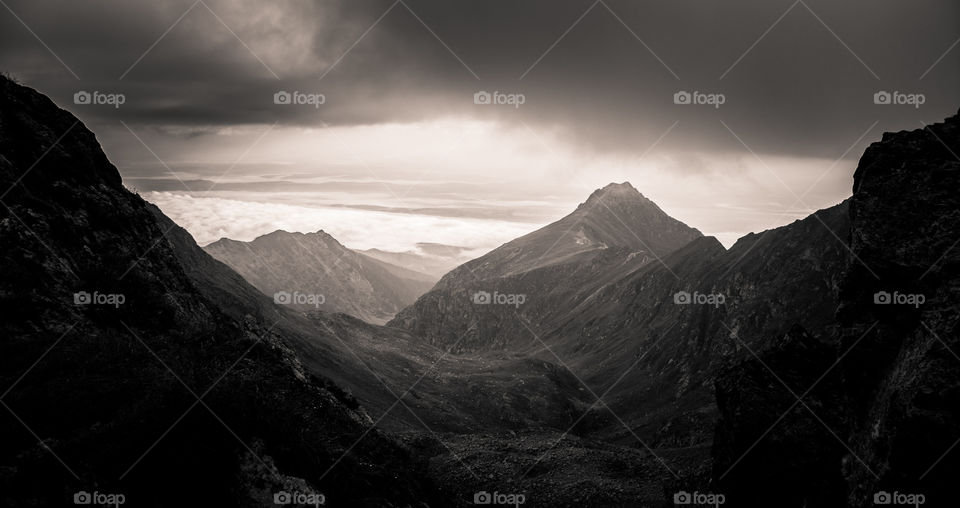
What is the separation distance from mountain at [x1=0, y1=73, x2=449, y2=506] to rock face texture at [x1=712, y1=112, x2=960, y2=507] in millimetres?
15883

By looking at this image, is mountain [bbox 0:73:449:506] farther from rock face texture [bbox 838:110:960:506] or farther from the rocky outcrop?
rock face texture [bbox 838:110:960:506]

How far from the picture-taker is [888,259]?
74.7 feet

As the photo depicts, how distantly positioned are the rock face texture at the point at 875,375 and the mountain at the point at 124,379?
15.9m

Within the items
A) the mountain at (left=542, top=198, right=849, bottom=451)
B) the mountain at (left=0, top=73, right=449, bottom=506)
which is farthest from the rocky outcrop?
the mountain at (left=542, top=198, right=849, bottom=451)

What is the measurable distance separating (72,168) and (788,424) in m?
37.2

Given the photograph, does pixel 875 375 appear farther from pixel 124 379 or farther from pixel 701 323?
pixel 701 323

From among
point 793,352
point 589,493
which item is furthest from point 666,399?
point 793,352

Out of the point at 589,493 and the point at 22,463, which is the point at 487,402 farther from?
the point at 22,463

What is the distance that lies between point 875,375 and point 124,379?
28246 mm

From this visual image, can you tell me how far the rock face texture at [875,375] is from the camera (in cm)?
1675

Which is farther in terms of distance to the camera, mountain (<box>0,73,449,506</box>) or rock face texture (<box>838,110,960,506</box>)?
rock face texture (<box>838,110,960,506</box>)

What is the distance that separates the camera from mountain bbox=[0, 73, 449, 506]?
37.0 ft

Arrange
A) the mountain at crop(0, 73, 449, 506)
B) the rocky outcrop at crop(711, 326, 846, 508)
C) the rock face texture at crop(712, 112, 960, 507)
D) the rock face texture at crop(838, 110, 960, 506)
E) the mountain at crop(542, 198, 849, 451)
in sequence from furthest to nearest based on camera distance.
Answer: the mountain at crop(542, 198, 849, 451)
the rocky outcrop at crop(711, 326, 846, 508)
the rock face texture at crop(712, 112, 960, 507)
the rock face texture at crop(838, 110, 960, 506)
the mountain at crop(0, 73, 449, 506)

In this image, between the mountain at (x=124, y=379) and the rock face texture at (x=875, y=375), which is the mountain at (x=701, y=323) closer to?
the rock face texture at (x=875, y=375)
